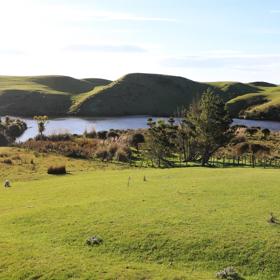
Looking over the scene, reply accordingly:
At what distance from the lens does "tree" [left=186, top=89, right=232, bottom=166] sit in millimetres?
49062

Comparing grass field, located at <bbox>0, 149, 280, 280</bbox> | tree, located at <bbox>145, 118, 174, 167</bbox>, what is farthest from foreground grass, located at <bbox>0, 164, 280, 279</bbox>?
tree, located at <bbox>145, 118, 174, 167</bbox>

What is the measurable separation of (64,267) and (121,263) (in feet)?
6.07

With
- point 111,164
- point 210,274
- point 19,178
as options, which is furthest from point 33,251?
point 111,164

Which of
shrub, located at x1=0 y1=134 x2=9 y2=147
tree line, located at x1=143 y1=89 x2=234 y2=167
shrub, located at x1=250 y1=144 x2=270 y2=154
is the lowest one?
shrub, located at x1=0 y1=134 x2=9 y2=147

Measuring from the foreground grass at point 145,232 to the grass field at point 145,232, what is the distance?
0.03 m

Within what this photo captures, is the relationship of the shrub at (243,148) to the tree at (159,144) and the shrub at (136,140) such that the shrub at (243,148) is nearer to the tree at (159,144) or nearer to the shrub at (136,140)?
the tree at (159,144)

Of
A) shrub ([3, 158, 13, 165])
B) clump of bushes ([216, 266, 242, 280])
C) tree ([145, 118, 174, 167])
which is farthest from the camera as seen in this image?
tree ([145, 118, 174, 167])

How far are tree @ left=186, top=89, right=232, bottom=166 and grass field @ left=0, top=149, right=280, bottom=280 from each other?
23.3 m

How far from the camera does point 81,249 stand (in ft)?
51.0

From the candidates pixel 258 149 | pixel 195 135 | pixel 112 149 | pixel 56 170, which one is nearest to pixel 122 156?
pixel 112 149

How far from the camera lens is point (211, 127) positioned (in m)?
49.2

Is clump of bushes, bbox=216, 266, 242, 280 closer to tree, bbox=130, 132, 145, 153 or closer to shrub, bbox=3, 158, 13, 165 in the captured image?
shrub, bbox=3, 158, 13, 165

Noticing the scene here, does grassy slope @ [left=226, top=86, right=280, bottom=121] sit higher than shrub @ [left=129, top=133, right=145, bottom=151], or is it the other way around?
grassy slope @ [left=226, top=86, right=280, bottom=121]

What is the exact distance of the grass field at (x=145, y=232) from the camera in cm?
→ 1393
